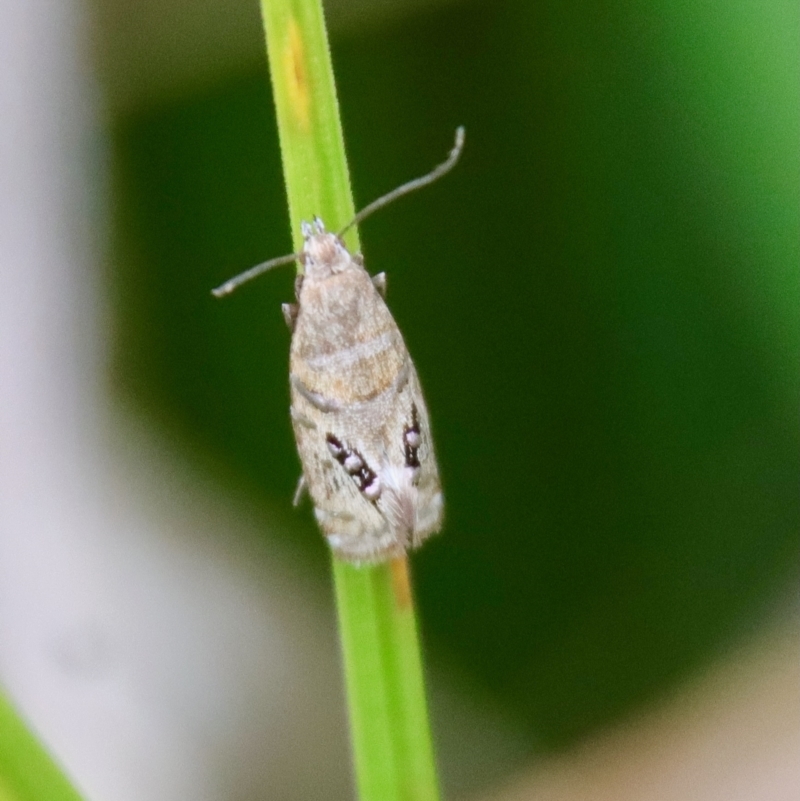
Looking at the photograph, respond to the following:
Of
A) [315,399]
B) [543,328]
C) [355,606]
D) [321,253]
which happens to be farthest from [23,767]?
[543,328]

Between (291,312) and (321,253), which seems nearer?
(321,253)

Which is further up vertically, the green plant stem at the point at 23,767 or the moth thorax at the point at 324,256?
the moth thorax at the point at 324,256

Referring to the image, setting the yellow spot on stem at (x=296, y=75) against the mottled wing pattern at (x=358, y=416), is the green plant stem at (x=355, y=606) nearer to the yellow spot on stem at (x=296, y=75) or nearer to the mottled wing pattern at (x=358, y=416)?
the yellow spot on stem at (x=296, y=75)

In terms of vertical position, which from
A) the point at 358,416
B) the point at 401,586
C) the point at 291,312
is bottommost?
the point at 401,586

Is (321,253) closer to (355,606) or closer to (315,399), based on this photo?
(315,399)

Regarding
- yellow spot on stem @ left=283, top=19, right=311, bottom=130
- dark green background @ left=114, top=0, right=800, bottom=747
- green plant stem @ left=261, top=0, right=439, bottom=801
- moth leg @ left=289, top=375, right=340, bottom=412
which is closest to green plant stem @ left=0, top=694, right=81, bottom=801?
green plant stem @ left=261, top=0, right=439, bottom=801

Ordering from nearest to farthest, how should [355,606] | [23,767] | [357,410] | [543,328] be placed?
1. [23,767]
2. [355,606]
3. [357,410]
4. [543,328]

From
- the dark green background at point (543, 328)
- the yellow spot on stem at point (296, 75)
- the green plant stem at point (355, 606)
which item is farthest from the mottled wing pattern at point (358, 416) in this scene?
the dark green background at point (543, 328)

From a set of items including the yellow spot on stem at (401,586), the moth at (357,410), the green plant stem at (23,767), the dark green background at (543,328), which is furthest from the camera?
the dark green background at (543,328)
